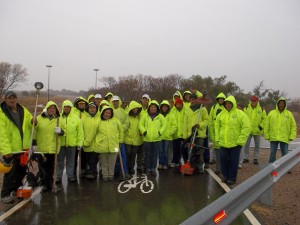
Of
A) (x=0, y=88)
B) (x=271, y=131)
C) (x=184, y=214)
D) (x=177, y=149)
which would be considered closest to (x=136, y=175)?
(x=177, y=149)

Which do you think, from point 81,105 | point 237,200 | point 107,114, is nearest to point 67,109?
point 81,105

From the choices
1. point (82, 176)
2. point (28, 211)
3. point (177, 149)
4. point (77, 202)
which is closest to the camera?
point (28, 211)

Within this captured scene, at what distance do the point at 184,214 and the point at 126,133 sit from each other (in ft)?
11.5

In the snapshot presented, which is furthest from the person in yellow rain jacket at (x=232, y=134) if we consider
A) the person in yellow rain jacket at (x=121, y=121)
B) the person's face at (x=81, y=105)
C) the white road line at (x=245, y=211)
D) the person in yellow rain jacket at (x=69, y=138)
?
the person's face at (x=81, y=105)

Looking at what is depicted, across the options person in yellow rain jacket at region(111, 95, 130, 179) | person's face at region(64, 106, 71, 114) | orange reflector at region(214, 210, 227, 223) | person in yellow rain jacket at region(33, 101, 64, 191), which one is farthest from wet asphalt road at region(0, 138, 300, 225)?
orange reflector at region(214, 210, 227, 223)

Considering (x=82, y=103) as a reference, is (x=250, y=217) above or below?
below

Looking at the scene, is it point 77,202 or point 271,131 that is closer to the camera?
point 77,202

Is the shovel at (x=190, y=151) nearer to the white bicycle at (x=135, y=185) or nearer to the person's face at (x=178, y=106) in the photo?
the person's face at (x=178, y=106)

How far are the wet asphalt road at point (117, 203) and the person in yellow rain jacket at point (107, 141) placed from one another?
1.27ft

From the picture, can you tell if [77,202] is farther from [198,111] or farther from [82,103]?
[198,111]

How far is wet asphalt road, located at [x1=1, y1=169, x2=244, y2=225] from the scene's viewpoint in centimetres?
509

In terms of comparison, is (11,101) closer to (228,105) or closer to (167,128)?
(167,128)

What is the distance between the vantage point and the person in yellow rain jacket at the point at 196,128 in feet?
28.2

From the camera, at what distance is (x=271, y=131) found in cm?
873
